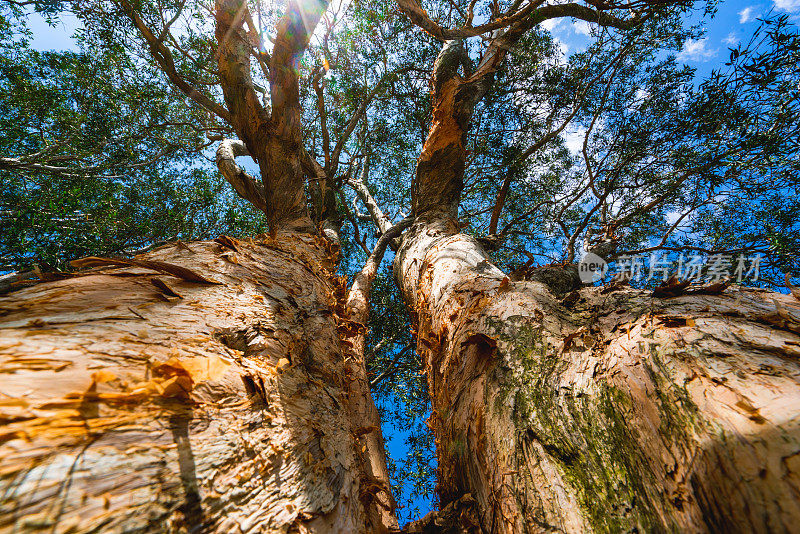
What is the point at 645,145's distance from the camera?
5.93 metres

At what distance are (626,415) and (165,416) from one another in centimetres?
108

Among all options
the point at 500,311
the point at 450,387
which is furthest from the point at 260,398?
the point at 500,311

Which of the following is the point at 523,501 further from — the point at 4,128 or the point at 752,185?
the point at 4,128

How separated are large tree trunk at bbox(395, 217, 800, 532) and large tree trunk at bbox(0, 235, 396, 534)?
1.56 ft

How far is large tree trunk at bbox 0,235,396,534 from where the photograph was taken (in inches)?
18.5

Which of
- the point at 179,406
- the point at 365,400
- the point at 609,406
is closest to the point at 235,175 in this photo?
the point at 365,400

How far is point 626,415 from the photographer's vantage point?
2.71 feet

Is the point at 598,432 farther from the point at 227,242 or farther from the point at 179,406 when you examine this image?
the point at 227,242

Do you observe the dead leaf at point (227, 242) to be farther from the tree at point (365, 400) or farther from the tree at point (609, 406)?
the tree at point (609, 406)

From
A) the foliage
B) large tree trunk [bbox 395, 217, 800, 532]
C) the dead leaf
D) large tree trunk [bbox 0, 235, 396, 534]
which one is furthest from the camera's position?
the foliage

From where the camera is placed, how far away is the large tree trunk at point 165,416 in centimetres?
47

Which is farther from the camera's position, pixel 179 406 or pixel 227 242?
pixel 227 242

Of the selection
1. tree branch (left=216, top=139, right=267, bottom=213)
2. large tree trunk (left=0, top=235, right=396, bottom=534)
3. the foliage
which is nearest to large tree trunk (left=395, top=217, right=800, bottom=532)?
large tree trunk (left=0, top=235, right=396, bottom=534)

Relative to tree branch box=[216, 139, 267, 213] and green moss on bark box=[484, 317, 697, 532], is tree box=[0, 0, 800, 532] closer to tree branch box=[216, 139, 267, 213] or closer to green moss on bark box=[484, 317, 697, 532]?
green moss on bark box=[484, 317, 697, 532]
